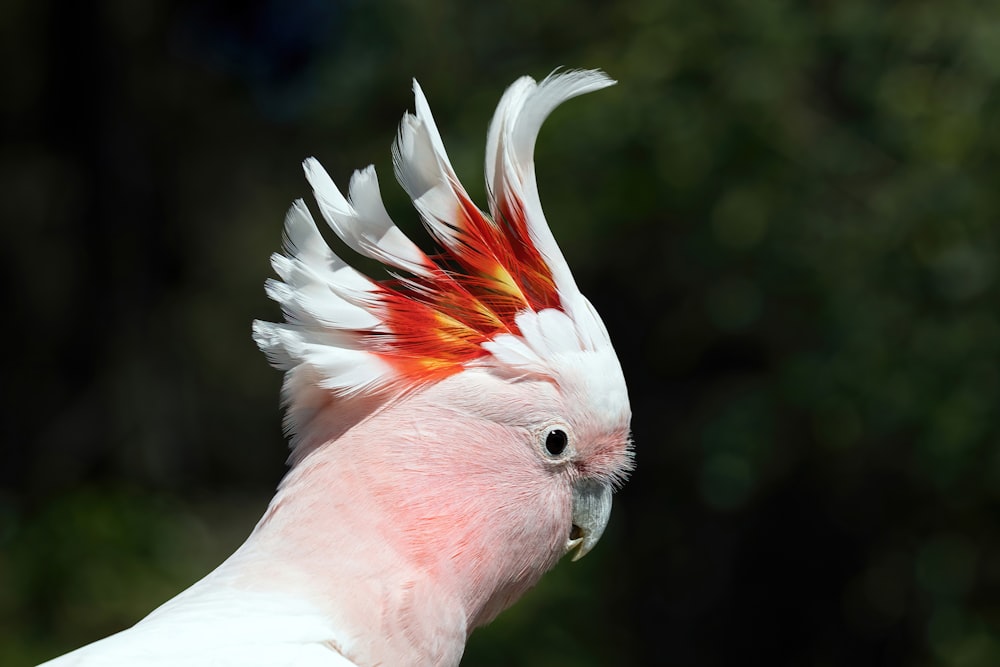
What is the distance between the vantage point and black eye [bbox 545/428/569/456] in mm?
1726

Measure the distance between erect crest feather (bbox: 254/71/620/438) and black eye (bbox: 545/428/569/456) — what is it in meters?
0.10

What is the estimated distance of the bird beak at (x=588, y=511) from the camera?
1.81m

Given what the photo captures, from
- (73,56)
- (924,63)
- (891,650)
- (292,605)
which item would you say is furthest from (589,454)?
(73,56)

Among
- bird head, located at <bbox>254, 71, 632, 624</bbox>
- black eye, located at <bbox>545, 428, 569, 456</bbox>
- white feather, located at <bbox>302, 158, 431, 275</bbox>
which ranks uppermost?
white feather, located at <bbox>302, 158, 431, 275</bbox>

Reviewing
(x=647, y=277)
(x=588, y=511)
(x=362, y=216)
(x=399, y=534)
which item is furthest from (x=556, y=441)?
(x=647, y=277)

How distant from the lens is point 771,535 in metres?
4.64

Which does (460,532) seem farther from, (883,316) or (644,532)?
(644,532)

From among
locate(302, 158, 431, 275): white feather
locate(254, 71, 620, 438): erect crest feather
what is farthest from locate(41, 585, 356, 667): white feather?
locate(302, 158, 431, 275): white feather

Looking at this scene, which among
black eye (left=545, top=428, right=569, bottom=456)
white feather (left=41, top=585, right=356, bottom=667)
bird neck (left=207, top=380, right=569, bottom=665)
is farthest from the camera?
black eye (left=545, top=428, right=569, bottom=456)

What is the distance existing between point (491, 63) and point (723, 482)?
1.81 meters

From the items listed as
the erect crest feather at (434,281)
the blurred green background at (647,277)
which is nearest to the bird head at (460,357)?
Answer: the erect crest feather at (434,281)

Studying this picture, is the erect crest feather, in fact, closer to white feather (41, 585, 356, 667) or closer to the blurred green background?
white feather (41, 585, 356, 667)

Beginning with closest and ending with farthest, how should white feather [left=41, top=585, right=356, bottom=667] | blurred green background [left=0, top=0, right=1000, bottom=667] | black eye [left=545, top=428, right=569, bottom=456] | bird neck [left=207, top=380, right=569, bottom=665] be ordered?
1. white feather [left=41, top=585, right=356, bottom=667]
2. bird neck [left=207, top=380, right=569, bottom=665]
3. black eye [left=545, top=428, right=569, bottom=456]
4. blurred green background [left=0, top=0, right=1000, bottom=667]

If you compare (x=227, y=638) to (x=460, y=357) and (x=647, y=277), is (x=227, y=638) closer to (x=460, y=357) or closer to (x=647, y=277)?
(x=460, y=357)
